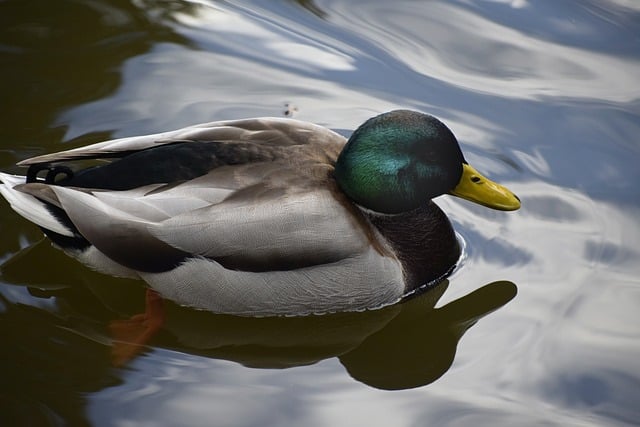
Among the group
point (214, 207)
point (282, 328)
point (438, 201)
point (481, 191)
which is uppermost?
point (481, 191)

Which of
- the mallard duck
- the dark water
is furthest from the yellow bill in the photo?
the dark water

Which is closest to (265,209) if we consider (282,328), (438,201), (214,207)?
(214,207)

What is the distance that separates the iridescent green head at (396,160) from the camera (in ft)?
18.5

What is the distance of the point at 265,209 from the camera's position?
538 cm

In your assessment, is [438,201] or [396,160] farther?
[438,201]

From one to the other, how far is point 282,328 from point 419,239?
0.87 meters

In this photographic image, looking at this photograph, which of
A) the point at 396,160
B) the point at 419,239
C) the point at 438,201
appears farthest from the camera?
the point at 438,201

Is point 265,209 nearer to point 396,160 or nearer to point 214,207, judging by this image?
point 214,207

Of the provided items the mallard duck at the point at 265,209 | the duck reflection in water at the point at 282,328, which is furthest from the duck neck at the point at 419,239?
the duck reflection in water at the point at 282,328

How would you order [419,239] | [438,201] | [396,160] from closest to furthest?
[396,160], [419,239], [438,201]

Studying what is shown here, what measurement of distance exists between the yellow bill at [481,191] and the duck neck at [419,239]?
0.20 meters

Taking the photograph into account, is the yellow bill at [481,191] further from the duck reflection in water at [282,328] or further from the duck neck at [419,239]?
the duck reflection in water at [282,328]

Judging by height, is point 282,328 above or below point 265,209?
below

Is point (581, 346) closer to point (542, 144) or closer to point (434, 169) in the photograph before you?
point (434, 169)
